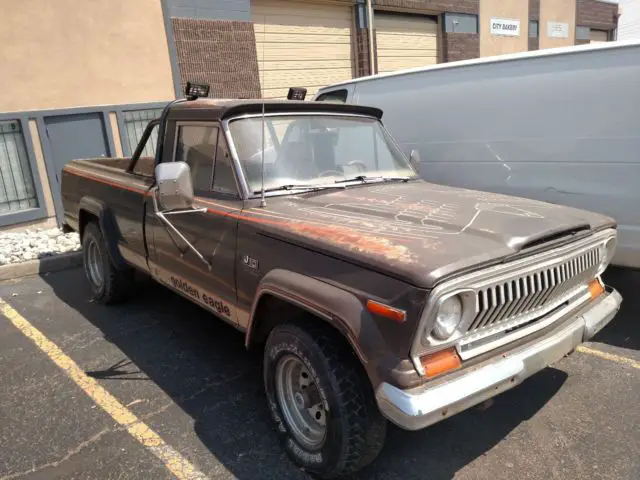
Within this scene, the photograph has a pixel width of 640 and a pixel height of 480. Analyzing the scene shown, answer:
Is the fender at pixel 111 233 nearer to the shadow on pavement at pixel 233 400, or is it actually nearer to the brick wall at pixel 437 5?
the shadow on pavement at pixel 233 400

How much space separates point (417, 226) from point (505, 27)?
16662 mm

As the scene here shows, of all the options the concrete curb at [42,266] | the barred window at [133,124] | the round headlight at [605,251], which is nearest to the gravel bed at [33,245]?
the concrete curb at [42,266]

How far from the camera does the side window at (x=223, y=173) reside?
3334mm

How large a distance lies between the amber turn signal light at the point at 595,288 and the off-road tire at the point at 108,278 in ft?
12.6

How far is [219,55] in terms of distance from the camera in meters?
10.0

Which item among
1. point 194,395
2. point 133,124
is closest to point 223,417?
point 194,395

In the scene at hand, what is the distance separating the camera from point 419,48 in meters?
14.5

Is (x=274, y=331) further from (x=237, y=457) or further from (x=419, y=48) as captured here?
(x=419, y=48)

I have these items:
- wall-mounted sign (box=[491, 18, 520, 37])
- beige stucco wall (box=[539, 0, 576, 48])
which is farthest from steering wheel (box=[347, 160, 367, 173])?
beige stucco wall (box=[539, 0, 576, 48])

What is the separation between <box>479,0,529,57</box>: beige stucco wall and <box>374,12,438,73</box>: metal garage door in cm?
225

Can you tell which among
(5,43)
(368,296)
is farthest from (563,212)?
(5,43)

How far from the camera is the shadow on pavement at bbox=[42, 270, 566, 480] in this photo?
285 centimetres

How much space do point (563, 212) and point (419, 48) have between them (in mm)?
12534

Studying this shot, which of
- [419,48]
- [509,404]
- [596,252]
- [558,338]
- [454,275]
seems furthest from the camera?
[419,48]
